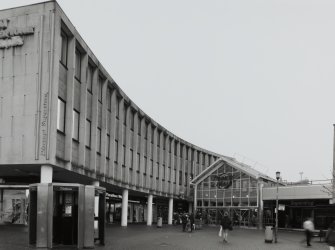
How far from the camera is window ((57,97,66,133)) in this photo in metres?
25.2

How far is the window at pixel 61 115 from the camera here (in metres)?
25.2

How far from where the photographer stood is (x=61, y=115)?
84.6ft

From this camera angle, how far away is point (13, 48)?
25.5m

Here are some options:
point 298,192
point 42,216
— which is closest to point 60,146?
point 42,216

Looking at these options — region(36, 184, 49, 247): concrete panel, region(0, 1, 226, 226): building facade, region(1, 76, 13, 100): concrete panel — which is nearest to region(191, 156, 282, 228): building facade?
region(0, 1, 226, 226): building facade

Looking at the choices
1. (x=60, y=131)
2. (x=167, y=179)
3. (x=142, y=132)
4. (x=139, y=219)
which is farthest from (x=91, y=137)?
(x=139, y=219)

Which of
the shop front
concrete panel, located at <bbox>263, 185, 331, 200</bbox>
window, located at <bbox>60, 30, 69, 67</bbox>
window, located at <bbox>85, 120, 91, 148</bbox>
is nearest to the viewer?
window, located at <bbox>60, 30, 69, 67</bbox>

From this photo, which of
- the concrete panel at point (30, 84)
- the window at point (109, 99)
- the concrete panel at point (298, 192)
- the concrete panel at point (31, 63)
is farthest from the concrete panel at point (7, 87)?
the concrete panel at point (298, 192)

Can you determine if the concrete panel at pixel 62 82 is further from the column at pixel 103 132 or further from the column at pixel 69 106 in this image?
the column at pixel 103 132

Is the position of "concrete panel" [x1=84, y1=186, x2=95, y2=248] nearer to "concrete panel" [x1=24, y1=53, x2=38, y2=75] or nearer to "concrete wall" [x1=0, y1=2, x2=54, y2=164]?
"concrete wall" [x1=0, y1=2, x2=54, y2=164]

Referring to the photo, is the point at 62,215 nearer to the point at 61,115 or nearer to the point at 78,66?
the point at 61,115

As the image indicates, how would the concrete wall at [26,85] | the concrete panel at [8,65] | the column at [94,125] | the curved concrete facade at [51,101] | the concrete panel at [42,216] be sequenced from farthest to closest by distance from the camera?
1. the column at [94,125]
2. the concrete panel at [8,65]
3. the curved concrete facade at [51,101]
4. the concrete wall at [26,85]
5. the concrete panel at [42,216]

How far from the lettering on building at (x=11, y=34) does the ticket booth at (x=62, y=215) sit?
8366mm

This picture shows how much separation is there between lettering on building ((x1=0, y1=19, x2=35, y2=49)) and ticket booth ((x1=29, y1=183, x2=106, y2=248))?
837 cm
